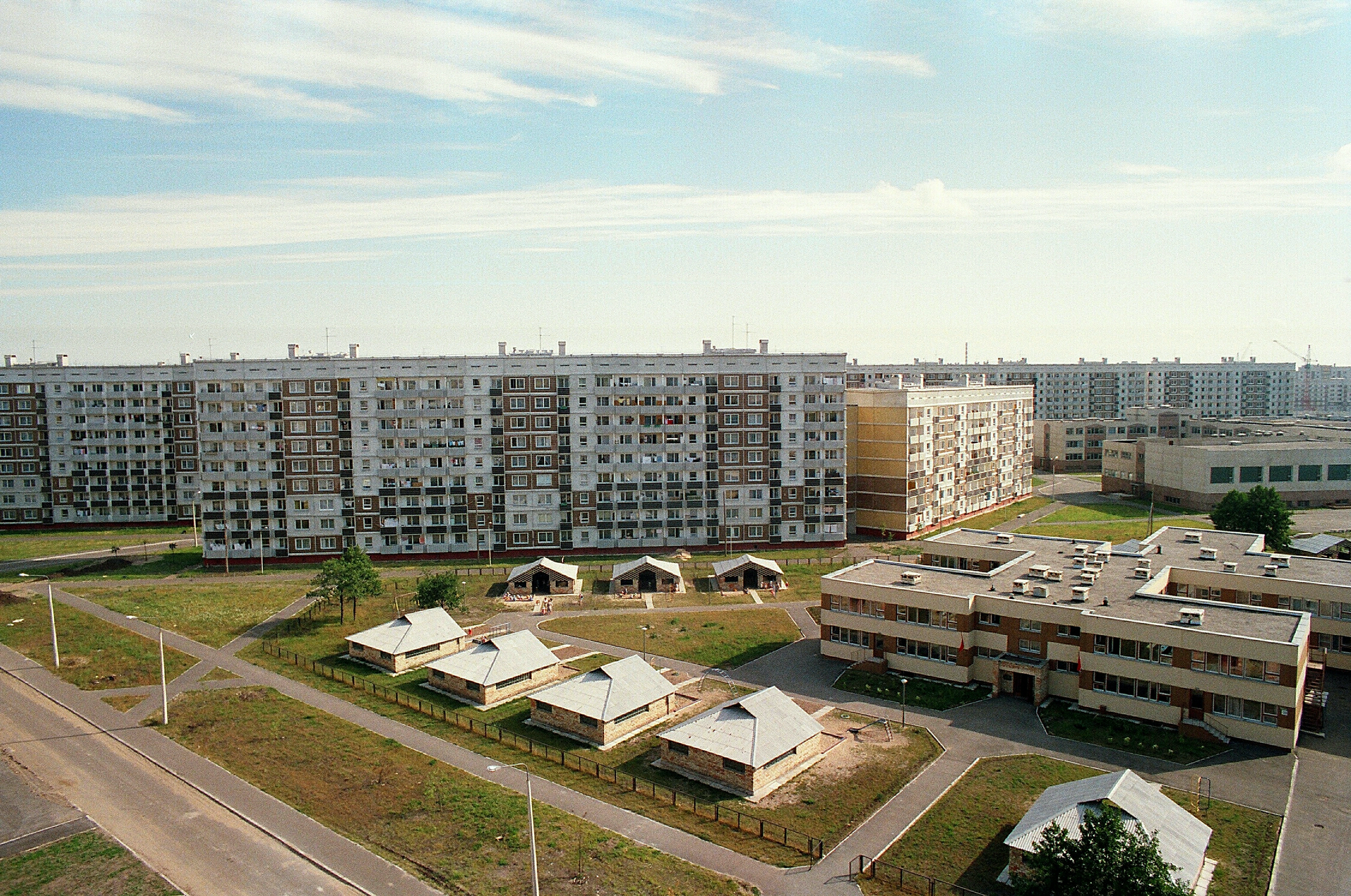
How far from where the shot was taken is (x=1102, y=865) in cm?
2795

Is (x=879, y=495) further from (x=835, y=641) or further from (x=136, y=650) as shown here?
(x=136, y=650)

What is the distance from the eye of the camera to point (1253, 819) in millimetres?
38281

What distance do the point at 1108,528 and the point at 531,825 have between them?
94856mm

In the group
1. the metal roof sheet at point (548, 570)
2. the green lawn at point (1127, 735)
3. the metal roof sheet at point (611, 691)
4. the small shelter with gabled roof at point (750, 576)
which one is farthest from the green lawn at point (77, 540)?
the green lawn at point (1127, 735)

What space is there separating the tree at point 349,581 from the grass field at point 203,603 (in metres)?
6.54

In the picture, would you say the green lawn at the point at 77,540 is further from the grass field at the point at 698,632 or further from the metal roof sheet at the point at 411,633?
the grass field at the point at 698,632

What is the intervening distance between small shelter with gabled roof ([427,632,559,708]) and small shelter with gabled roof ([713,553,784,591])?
2736 cm

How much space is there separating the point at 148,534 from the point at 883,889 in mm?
120960

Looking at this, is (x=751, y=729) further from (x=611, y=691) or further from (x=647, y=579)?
(x=647, y=579)

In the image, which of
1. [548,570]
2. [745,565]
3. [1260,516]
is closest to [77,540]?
[548,570]

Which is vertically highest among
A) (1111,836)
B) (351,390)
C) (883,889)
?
(351,390)

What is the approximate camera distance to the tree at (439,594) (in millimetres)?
72562

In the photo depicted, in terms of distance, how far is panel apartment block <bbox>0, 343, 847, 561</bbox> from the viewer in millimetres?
98062

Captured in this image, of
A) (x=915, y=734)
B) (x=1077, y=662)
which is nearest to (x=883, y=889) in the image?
(x=915, y=734)
